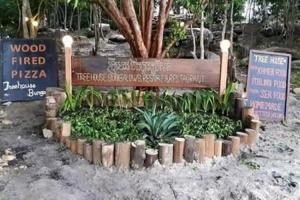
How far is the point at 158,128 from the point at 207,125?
599 mm

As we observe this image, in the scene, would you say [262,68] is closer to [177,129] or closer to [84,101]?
[177,129]

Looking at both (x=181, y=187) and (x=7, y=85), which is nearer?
(x=181, y=187)

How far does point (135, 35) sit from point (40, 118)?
152 cm

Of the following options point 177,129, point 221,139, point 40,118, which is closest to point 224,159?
point 221,139

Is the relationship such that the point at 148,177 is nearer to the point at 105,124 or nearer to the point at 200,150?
the point at 200,150

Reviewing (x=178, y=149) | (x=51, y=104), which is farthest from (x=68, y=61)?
(x=178, y=149)

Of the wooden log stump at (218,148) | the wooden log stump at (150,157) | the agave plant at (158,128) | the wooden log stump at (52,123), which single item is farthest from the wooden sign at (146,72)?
the wooden log stump at (150,157)

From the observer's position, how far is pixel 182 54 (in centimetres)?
943

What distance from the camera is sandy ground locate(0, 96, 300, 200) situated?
3096 mm

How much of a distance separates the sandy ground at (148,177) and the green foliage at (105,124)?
287mm

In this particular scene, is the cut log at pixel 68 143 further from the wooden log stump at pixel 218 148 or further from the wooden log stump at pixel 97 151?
the wooden log stump at pixel 218 148

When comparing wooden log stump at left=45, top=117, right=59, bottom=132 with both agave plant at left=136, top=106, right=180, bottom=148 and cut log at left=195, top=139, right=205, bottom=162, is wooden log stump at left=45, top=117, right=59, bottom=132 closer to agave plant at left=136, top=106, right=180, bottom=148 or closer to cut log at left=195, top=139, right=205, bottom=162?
agave plant at left=136, top=106, right=180, bottom=148

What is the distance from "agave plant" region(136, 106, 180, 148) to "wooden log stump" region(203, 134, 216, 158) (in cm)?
33

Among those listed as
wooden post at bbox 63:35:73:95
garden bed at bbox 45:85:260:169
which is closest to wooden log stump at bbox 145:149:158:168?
garden bed at bbox 45:85:260:169
